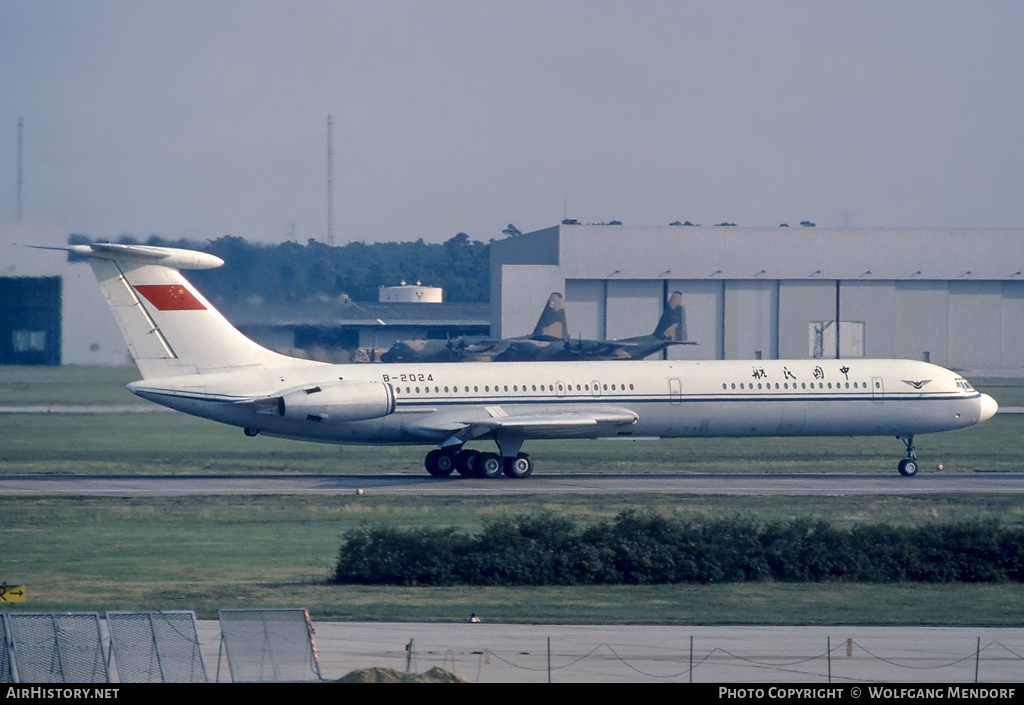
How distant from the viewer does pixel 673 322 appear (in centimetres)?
8969

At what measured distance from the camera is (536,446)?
52031mm

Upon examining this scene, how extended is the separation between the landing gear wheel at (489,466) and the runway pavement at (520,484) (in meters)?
0.36

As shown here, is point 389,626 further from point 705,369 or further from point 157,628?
point 705,369

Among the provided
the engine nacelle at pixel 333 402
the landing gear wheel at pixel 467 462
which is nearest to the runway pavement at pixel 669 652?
the engine nacelle at pixel 333 402

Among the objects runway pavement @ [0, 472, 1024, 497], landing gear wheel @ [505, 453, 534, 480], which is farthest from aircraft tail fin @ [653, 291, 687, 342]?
landing gear wheel @ [505, 453, 534, 480]

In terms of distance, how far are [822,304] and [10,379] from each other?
5693 centimetres

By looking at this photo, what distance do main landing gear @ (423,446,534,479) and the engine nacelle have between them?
2.43 metres

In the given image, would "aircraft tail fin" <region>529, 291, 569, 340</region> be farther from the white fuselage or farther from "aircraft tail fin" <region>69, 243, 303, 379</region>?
"aircraft tail fin" <region>69, 243, 303, 379</region>

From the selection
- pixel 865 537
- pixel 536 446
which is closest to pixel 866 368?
pixel 536 446

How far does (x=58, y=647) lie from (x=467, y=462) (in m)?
25.7

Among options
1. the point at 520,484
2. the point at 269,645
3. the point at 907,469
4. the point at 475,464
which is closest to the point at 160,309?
the point at 475,464

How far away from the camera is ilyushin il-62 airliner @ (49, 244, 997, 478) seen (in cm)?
3703

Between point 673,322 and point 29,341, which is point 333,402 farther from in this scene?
point 673,322

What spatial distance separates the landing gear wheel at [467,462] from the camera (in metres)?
39.4
